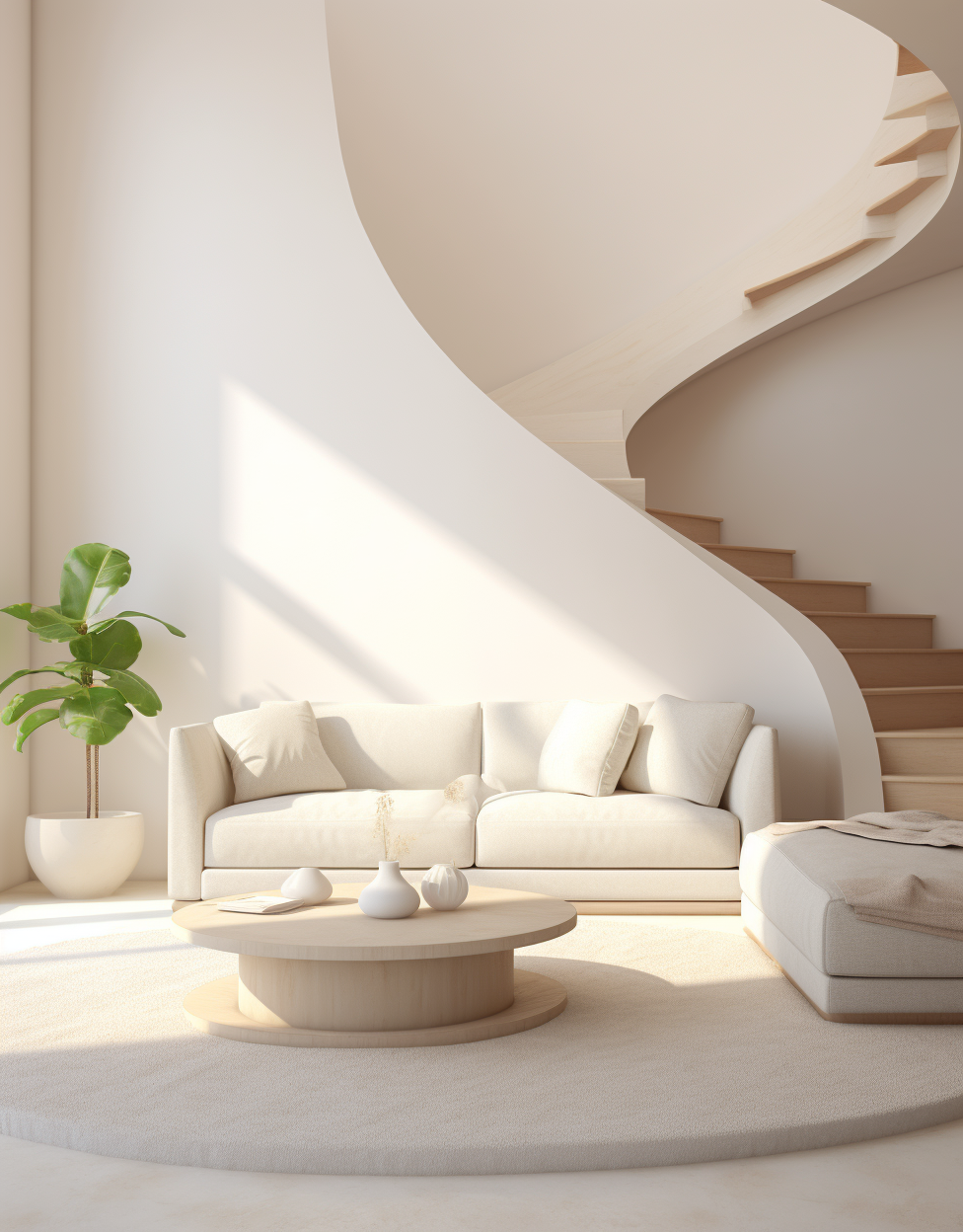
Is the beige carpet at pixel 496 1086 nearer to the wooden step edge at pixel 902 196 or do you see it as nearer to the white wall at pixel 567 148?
the wooden step edge at pixel 902 196

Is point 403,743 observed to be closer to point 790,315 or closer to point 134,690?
point 134,690

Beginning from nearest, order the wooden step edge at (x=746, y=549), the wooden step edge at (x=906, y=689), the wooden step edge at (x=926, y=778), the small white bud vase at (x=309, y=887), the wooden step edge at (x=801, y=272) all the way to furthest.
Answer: the small white bud vase at (x=309, y=887), the wooden step edge at (x=926, y=778), the wooden step edge at (x=906, y=689), the wooden step edge at (x=801, y=272), the wooden step edge at (x=746, y=549)

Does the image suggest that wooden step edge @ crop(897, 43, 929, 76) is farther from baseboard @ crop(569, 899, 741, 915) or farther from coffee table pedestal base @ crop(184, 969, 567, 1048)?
coffee table pedestal base @ crop(184, 969, 567, 1048)

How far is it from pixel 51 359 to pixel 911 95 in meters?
4.41

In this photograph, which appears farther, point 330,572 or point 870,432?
point 870,432

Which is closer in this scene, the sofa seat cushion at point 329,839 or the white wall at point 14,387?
the sofa seat cushion at point 329,839

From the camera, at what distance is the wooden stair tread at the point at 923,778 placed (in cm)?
466

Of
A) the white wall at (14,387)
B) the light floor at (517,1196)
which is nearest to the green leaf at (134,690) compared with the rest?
the white wall at (14,387)

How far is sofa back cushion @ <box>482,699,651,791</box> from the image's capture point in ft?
16.1

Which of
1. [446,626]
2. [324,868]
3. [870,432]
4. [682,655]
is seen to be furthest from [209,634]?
[870,432]

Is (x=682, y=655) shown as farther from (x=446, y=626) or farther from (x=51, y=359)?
(x=51, y=359)

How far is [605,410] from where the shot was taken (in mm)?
6367

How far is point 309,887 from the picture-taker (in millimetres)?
3164

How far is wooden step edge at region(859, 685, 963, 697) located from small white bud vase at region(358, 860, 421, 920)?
2.91 meters
